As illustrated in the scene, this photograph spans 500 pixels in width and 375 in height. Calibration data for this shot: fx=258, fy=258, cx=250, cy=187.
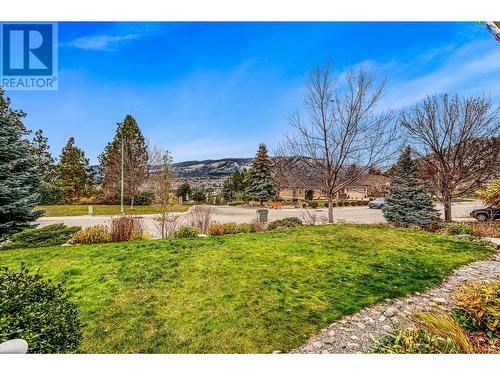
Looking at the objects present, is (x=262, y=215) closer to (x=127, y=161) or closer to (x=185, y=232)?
(x=185, y=232)

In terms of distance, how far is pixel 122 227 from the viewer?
3928 millimetres

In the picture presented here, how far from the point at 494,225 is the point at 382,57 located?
362 centimetres

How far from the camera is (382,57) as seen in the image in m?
2.43

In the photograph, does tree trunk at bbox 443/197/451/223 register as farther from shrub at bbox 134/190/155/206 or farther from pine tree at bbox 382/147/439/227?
shrub at bbox 134/190/155/206

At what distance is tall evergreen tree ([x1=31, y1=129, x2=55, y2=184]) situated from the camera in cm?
273

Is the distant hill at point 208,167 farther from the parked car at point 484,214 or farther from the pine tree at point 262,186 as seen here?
the parked car at point 484,214

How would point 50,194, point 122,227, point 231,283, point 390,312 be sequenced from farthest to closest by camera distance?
point 122,227 < point 50,194 < point 231,283 < point 390,312

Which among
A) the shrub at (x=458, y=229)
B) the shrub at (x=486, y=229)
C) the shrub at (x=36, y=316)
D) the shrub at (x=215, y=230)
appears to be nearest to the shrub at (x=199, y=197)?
the shrub at (x=215, y=230)

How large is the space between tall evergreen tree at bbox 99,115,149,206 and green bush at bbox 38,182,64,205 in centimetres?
53

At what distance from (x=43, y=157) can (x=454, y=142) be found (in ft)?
19.0

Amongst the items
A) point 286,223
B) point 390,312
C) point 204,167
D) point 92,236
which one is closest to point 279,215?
point 286,223

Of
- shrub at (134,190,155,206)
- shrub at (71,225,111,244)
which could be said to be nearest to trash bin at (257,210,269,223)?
shrub at (134,190,155,206)

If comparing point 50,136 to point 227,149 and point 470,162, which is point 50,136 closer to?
point 227,149

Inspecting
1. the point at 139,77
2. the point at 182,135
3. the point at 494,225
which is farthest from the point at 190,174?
the point at 494,225
